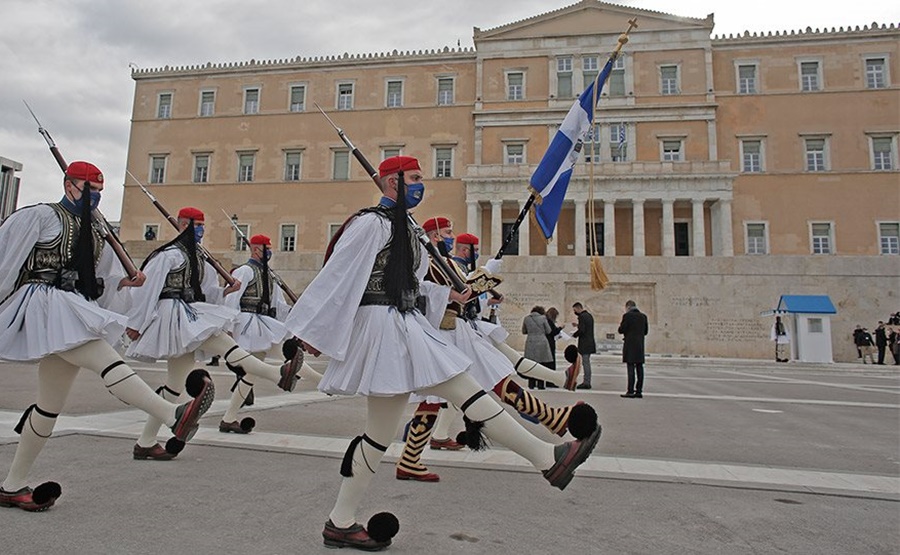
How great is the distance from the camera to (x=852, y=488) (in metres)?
4.44

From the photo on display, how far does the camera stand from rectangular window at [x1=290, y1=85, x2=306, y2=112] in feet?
154

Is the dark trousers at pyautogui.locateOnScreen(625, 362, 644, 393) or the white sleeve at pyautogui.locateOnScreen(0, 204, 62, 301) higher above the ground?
the white sleeve at pyautogui.locateOnScreen(0, 204, 62, 301)

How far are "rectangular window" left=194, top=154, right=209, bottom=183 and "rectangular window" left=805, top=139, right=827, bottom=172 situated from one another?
44563 mm

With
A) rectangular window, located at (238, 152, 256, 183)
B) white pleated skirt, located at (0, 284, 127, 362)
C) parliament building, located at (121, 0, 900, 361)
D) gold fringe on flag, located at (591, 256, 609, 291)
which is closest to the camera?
white pleated skirt, located at (0, 284, 127, 362)

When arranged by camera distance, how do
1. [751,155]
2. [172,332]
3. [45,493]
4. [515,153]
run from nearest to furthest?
1. [45,493]
2. [172,332]
3. [751,155]
4. [515,153]

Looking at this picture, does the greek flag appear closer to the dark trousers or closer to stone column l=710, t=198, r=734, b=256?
the dark trousers

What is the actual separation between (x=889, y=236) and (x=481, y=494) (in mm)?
44931

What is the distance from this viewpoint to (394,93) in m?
46.0

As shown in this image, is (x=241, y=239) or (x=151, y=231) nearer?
(x=241, y=239)

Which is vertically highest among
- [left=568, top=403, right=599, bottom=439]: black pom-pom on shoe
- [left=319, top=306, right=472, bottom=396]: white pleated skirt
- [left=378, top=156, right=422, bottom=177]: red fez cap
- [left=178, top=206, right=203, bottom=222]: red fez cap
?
[left=178, top=206, right=203, bottom=222]: red fez cap

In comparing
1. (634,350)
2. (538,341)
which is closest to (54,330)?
(634,350)

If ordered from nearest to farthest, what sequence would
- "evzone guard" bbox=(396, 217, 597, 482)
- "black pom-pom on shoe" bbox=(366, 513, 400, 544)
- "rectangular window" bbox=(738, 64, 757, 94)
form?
"black pom-pom on shoe" bbox=(366, 513, 400, 544) < "evzone guard" bbox=(396, 217, 597, 482) < "rectangular window" bbox=(738, 64, 757, 94)

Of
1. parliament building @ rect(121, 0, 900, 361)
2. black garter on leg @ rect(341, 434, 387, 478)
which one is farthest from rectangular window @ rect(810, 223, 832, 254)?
black garter on leg @ rect(341, 434, 387, 478)

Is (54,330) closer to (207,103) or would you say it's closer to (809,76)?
(809,76)
